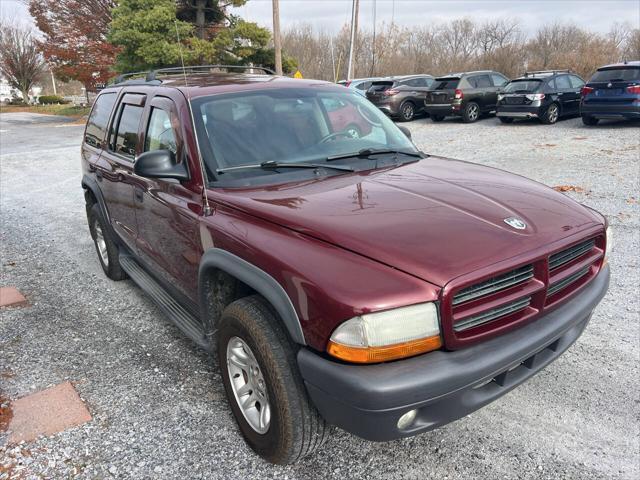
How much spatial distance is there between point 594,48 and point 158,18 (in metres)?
20.9

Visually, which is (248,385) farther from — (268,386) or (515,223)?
(515,223)

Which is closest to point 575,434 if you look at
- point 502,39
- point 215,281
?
point 215,281

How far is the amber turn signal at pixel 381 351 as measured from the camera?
6.46 feet

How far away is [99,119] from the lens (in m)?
4.83

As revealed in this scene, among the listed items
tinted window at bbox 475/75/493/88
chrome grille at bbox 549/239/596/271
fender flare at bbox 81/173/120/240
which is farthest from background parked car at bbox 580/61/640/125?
fender flare at bbox 81/173/120/240

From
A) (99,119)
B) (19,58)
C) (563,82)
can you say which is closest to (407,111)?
(563,82)

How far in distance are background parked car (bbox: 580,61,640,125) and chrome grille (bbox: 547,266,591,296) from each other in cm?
1260

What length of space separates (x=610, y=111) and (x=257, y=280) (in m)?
14.1

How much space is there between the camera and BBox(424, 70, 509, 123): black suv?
55.0 feet

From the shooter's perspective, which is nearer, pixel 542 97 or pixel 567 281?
pixel 567 281

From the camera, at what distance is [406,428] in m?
2.07

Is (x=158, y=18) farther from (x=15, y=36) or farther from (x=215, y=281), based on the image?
(x=15, y=36)


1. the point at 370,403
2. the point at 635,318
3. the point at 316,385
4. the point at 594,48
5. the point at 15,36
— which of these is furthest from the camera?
the point at 15,36

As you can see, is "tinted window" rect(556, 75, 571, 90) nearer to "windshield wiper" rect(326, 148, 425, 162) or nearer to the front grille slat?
"windshield wiper" rect(326, 148, 425, 162)
